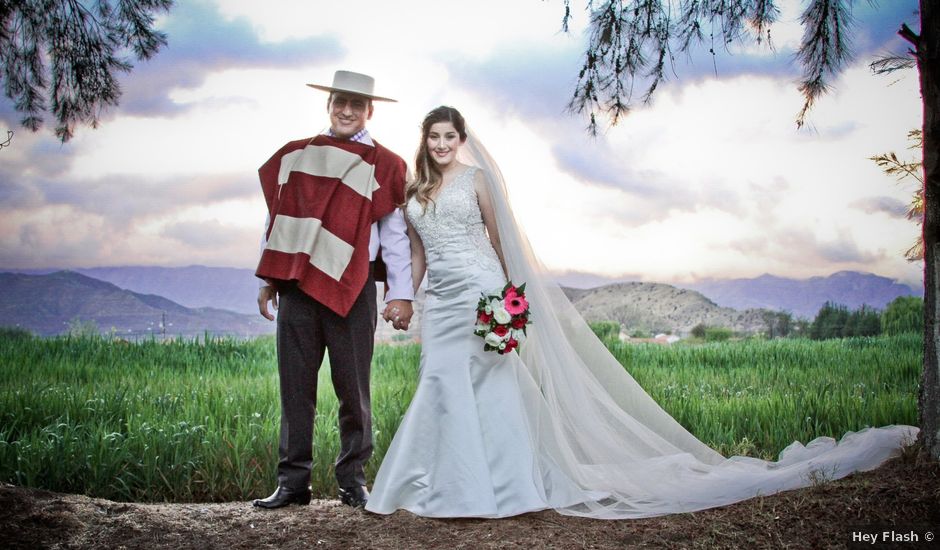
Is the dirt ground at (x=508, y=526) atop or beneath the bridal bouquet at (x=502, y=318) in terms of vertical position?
beneath

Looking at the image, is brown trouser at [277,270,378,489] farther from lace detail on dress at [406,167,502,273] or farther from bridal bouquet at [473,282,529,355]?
bridal bouquet at [473,282,529,355]

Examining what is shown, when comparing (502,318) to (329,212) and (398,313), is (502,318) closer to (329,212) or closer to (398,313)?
(398,313)

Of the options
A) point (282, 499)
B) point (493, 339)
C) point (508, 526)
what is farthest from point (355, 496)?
point (493, 339)

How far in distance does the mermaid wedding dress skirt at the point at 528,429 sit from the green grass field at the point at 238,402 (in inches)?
30.7

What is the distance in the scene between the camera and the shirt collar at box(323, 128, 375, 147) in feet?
10.7

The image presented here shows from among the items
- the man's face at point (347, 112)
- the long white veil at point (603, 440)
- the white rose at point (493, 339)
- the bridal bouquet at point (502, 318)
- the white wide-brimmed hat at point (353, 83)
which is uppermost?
the white wide-brimmed hat at point (353, 83)

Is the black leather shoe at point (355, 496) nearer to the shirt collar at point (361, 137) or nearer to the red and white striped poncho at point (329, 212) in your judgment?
the red and white striped poncho at point (329, 212)

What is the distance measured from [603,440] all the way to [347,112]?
184cm

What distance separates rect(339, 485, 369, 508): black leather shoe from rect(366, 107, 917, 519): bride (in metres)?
0.19

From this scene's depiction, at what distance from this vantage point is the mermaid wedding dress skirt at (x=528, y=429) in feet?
9.66

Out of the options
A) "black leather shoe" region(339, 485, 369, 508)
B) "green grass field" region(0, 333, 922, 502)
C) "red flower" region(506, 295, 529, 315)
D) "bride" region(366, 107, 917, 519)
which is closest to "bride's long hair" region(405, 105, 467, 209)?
"bride" region(366, 107, 917, 519)

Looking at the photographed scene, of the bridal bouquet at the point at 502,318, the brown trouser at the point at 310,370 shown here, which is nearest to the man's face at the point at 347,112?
the brown trouser at the point at 310,370

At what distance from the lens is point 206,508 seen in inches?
127

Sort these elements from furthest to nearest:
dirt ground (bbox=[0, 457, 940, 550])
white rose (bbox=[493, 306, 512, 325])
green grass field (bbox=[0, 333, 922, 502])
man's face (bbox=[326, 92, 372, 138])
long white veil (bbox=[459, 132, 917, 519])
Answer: green grass field (bbox=[0, 333, 922, 502])
man's face (bbox=[326, 92, 372, 138])
long white veil (bbox=[459, 132, 917, 519])
white rose (bbox=[493, 306, 512, 325])
dirt ground (bbox=[0, 457, 940, 550])
